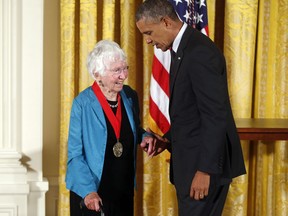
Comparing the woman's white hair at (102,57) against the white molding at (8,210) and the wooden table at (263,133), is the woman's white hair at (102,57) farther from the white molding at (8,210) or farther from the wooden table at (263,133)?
the white molding at (8,210)

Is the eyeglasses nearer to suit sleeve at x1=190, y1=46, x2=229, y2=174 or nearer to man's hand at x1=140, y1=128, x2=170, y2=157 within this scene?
man's hand at x1=140, y1=128, x2=170, y2=157

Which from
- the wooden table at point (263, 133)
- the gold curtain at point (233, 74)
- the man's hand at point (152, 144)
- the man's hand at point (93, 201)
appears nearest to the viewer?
the man's hand at point (93, 201)

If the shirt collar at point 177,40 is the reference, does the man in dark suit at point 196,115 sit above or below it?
below

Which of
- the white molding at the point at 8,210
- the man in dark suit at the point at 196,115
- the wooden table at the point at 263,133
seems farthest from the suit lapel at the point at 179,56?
the white molding at the point at 8,210

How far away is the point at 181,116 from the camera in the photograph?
2914 mm

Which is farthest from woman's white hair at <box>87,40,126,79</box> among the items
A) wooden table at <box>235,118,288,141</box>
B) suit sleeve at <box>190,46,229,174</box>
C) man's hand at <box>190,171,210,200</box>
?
wooden table at <box>235,118,288,141</box>

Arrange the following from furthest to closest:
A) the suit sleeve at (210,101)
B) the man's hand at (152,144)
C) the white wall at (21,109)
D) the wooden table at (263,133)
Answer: the white wall at (21,109)
the wooden table at (263,133)
the man's hand at (152,144)
the suit sleeve at (210,101)

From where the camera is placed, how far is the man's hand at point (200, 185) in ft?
9.40

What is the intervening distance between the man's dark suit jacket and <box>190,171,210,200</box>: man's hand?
1.6 inches

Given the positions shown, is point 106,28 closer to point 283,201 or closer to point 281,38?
point 281,38

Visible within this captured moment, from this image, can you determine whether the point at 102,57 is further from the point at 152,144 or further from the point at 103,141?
the point at 152,144

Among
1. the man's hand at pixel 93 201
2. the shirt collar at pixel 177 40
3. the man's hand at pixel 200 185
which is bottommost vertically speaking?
the man's hand at pixel 93 201

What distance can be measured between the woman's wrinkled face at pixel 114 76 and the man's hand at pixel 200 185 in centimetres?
63

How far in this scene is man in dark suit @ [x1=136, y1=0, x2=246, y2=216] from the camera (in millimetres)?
2779
